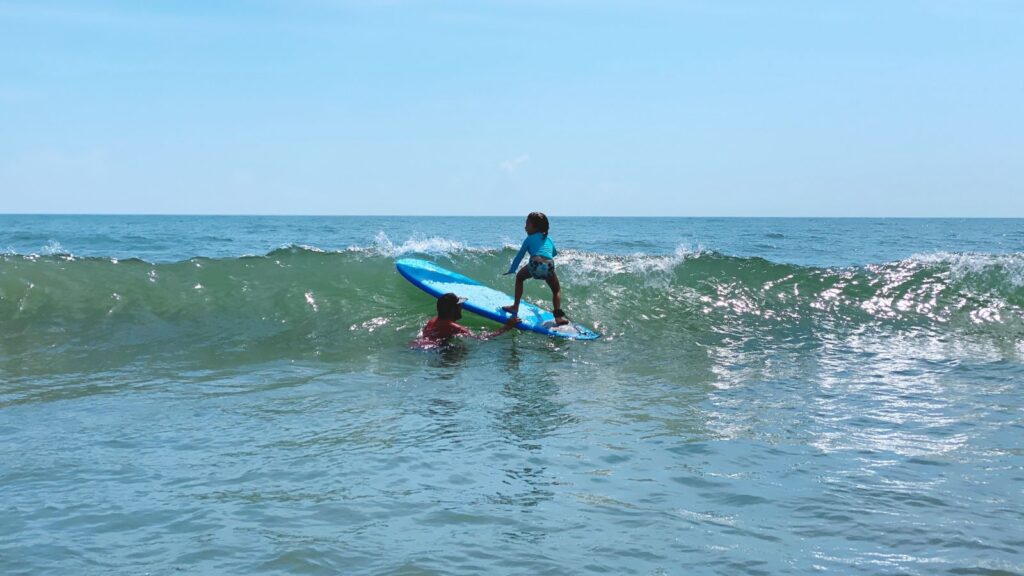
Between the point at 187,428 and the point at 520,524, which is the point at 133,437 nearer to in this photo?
the point at 187,428

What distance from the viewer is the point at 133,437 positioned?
19.6ft

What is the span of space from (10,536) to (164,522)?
0.72 metres

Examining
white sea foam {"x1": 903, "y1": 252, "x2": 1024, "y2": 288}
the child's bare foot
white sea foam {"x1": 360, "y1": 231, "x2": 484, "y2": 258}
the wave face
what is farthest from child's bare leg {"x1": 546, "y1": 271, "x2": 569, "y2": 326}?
white sea foam {"x1": 903, "y1": 252, "x2": 1024, "y2": 288}

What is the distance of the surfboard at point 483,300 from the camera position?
37.0 feet

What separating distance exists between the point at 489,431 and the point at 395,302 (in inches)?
265

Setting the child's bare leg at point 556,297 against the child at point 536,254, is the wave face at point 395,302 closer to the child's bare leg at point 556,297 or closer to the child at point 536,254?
the child's bare leg at point 556,297

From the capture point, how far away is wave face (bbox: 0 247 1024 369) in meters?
10.7

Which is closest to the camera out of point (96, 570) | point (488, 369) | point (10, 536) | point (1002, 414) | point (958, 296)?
point (96, 570)

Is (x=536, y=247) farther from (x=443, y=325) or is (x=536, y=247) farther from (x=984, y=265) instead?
(x=984, y=265)

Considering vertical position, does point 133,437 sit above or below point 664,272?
below

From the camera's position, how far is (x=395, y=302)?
12750 millimetres

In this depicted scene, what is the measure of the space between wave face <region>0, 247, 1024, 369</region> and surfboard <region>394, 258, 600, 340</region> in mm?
394

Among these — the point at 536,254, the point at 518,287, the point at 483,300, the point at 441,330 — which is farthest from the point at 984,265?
the point at 441,330

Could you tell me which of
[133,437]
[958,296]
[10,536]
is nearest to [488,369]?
[133,437]
